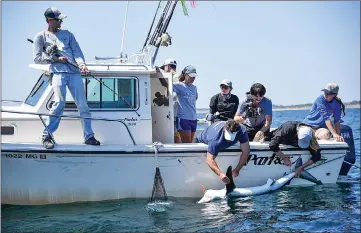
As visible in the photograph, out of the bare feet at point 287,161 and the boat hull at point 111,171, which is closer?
the boat hull at point 111,171

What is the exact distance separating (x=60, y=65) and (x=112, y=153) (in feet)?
5.67

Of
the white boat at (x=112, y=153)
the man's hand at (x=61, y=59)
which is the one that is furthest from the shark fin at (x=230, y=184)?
the man's hand at (x=61, y=59)

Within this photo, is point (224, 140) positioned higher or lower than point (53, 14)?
lower

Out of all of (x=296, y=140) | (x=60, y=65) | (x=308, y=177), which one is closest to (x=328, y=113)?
(x=296, y=140)

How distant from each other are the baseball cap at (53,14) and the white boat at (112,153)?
3.74 feet

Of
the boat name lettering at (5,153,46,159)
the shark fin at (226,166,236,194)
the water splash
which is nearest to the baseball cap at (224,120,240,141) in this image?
the shark fin at (226,166,236,194)

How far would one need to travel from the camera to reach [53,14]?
678cm

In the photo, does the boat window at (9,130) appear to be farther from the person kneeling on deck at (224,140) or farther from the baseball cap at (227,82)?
→ the baseball cap at (227,82)

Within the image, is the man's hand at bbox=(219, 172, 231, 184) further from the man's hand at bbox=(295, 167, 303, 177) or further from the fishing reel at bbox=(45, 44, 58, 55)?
the fishing reel at bbox=(45, 44, 58, 55)

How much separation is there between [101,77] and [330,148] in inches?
182

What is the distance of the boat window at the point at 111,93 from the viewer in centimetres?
773

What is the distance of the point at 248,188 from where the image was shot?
787cm

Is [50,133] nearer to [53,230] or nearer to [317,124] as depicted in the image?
[53,230]

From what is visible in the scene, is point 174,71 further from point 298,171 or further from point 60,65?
point 298,171
